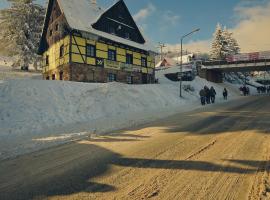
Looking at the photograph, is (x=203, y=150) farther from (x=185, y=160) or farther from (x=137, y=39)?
(x=137, y=39)

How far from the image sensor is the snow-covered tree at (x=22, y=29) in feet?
105

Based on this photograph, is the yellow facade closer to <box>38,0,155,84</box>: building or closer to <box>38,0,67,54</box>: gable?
<box>38,0,155,84</box>: building

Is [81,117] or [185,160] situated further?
[81,117]

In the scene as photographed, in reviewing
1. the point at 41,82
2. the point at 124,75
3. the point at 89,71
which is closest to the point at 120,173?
the point at 41,82

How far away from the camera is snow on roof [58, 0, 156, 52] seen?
2322 cm

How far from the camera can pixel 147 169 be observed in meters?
5.57

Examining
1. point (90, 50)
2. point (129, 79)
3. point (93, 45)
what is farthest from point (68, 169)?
point (129, 79)

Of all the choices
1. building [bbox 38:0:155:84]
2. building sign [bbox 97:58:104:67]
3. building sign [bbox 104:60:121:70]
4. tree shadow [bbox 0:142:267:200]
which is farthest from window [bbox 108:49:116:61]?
tree shadow [bbox 0:142:267:200]

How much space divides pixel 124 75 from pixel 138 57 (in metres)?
3.87

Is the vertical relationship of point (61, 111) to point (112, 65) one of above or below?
below

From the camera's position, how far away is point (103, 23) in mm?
26078

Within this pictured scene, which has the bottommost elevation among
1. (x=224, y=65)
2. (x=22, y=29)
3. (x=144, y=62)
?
(x=144, y=62)

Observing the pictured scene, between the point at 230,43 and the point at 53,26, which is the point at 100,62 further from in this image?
the point at 230,43

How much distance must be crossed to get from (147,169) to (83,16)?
898 inches
